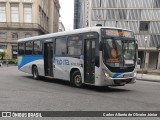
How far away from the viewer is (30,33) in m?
61.7

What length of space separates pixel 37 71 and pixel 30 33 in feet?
155

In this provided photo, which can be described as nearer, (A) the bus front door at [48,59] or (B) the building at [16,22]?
(A) the bus front door at [48,59]

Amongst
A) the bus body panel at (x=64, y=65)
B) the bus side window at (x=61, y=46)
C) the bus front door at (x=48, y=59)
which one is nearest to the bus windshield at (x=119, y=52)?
the bus body panel at (x=64, y=65)

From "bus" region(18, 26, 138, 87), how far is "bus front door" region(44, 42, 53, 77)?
0.34 metres

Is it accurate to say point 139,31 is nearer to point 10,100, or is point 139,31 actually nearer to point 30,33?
point 30,33

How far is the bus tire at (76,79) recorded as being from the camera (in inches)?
473

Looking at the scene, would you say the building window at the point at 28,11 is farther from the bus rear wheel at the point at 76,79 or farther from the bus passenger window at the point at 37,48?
the bus rear wheel at the point at 76,79

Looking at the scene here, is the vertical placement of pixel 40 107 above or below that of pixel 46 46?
below

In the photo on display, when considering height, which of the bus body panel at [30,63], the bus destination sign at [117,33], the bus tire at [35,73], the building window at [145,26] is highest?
the building window at [145,26]

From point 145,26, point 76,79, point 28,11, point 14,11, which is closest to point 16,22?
point 14,11

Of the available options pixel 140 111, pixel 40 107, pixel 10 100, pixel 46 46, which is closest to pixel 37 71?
pixel 46 46

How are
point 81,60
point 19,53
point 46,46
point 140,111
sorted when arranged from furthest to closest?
1. point 19,53
2. point 46,46
3. point 81,60
4. point 140,111

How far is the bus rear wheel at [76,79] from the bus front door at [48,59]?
2456 mm

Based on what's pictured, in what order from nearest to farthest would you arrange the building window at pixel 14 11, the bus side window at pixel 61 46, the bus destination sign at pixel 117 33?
the bus destination sign at pixel 117 33
the bus side window at pixel 61 46
the building window at pixel 14 11
